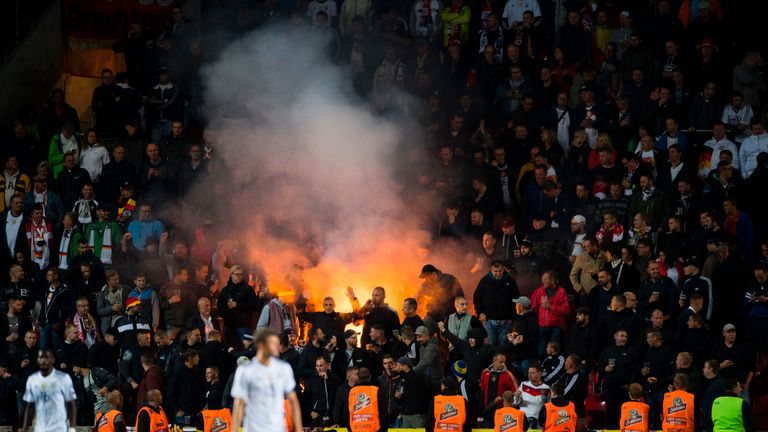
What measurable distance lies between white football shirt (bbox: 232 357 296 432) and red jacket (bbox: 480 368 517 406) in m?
5.59

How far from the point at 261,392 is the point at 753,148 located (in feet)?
36.4

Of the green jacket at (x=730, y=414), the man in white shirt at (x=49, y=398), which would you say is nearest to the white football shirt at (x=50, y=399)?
the man in white shirt at (x=49, y=398)

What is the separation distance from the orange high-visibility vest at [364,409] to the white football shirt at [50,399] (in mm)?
4363

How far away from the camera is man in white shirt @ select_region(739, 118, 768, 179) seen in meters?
23.0

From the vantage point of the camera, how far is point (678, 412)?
1878cm

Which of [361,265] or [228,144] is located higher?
[228,144]

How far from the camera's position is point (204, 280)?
2236 centimetres

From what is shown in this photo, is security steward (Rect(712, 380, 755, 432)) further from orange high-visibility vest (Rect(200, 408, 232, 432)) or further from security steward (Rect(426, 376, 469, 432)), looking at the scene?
orange high-visibility vest (Rect(200, 408, 232, 432))

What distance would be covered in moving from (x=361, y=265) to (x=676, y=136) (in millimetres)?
5155

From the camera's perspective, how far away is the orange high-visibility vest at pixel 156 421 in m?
18.9

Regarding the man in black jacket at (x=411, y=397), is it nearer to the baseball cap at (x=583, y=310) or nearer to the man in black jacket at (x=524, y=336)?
the man in black jacket at (x=524, y=336)

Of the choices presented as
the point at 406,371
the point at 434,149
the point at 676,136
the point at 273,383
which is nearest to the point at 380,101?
the point at 434,149

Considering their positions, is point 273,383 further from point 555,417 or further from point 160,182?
point 160,182

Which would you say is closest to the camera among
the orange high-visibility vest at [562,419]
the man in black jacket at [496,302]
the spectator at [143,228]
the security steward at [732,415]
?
the security steward at [732,415]
